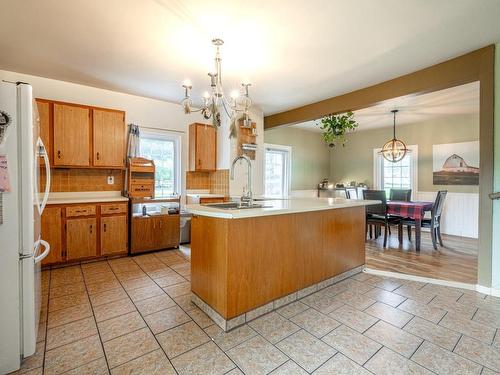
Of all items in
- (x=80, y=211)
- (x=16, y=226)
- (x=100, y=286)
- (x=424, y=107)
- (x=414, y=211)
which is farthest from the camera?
(x=424, y=107)

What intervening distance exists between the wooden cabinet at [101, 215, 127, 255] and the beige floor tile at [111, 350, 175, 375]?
2.36 metres

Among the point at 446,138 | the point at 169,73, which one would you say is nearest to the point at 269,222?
the point at 169,73

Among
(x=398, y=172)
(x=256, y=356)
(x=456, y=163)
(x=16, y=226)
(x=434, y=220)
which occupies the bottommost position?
(x=256, y=356)

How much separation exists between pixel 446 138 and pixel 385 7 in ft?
15.6

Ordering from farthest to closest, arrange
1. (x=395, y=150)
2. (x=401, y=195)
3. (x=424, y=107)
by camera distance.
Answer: (x=401, y=195), (x=395, y=150), (x=424, y=107)

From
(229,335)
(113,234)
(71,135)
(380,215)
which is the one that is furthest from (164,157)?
(380,215)

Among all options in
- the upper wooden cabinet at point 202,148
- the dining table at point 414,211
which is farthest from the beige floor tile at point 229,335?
the dining table at point 414,211

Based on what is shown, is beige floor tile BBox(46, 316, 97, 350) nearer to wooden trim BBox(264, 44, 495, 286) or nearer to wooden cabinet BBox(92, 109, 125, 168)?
wooden cabinet BBox(92, 109, 125, 168)

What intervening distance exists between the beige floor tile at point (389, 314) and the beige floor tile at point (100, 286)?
258cm

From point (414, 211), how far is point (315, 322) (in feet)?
10.7

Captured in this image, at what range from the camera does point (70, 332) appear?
190cm

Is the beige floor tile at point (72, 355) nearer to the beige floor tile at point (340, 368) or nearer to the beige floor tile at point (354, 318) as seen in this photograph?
the beige floor tile at point (340, 368)

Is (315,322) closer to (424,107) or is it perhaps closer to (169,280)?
(169,280)

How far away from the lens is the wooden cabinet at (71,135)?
3.35m
